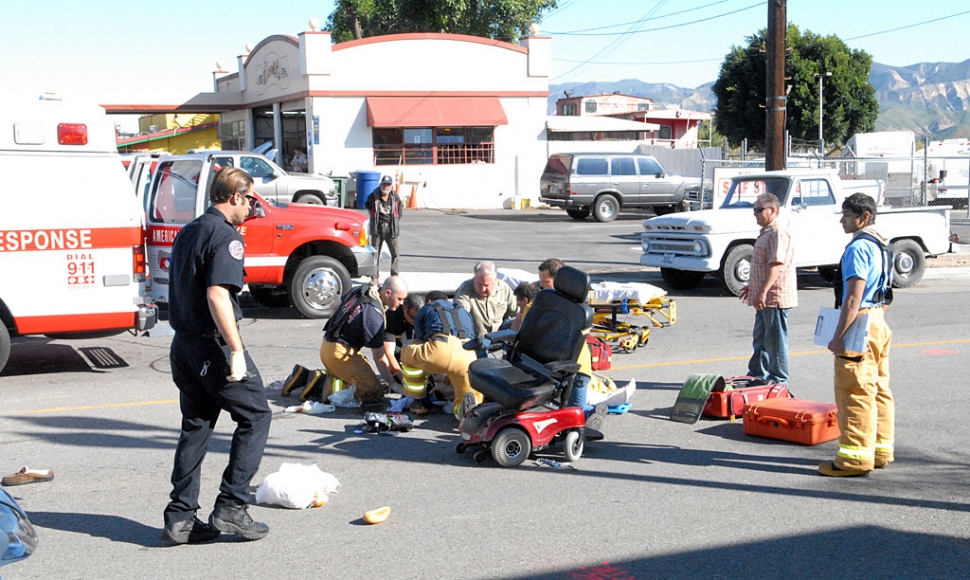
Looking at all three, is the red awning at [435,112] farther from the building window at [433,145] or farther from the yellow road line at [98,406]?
the yellow road line at [98,406]

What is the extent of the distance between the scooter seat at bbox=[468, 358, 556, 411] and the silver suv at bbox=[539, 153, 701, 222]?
21994 millimetres

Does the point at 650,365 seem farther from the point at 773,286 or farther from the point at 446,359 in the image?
the point at 446,359

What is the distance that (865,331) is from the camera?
20.0 feet

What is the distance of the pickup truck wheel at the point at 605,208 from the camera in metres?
28.9

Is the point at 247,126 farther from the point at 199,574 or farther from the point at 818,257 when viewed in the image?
the point at 199,574

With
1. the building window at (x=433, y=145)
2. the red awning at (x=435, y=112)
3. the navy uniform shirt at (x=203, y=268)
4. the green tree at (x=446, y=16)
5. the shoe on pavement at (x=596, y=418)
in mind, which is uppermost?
the green tree at (x=446, y=16)

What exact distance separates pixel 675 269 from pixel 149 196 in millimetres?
8046

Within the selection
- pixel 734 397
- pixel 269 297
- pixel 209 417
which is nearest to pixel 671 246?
pixel 269 297

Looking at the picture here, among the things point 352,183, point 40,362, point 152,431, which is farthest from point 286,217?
point 352,183

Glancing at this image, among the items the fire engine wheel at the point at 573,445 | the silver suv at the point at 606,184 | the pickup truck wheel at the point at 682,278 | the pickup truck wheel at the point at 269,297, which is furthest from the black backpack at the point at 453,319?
the silver suv at the point at 606,184

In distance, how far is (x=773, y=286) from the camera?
829cm

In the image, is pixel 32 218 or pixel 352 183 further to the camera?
pixel 352 183

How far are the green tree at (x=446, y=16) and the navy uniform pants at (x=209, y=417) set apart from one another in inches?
1674

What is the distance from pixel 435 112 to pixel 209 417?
28.3 m
